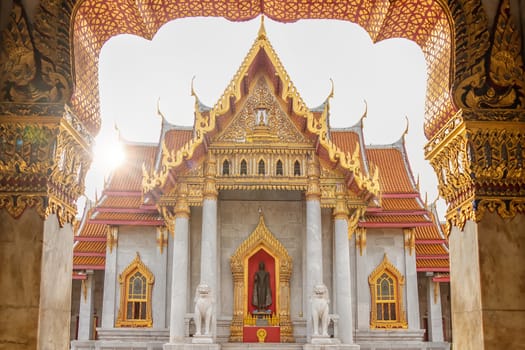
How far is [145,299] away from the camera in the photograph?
1898 cm

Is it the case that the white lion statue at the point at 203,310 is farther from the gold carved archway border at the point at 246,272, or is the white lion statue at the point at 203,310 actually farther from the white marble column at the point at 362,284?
the white marble column at the point at 362,284

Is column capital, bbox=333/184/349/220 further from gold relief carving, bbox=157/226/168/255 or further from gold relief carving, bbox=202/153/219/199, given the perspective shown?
gold relief carving, bbox=157/226/168/255

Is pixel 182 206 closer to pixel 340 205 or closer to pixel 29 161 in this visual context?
pixel 340 205

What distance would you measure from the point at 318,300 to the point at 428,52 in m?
9.99

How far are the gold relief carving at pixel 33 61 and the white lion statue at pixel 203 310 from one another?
10503mm

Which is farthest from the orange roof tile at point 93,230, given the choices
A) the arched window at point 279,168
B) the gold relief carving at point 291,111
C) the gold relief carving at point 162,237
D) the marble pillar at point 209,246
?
the arched window at point 279,168

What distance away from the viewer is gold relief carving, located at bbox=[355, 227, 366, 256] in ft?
62.8

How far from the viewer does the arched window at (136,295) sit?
18.8 m

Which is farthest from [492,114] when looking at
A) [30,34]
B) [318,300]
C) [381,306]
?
[381,306]

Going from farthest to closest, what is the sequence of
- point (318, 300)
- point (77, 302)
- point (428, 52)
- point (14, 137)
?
point (77, 302) → point (318, 300) → point (428, 52) → point (14, 137)

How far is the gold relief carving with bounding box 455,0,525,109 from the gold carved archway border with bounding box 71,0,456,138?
0.70 feet

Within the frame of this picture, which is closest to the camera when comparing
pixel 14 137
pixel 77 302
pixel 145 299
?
pixel 14 137

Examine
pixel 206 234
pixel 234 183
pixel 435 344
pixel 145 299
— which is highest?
pixel 234 183

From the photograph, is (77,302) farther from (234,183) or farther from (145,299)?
(234,183)
